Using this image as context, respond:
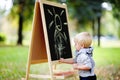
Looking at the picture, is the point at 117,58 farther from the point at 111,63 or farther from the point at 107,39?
the point at 107,39

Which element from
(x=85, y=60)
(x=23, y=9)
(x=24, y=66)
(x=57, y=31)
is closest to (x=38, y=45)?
(x=57, y=31)

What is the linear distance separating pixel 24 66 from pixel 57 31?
193cm

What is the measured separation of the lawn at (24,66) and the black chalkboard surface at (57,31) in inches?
40.6

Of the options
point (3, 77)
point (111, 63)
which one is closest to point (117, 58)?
point (111, 63)

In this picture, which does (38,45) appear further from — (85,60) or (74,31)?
(74,31)

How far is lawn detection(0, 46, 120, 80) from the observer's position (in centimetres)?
495

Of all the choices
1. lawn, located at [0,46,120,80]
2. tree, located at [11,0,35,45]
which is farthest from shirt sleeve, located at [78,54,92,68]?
tree, located at [11,0,35,45]

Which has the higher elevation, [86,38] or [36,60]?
[86,38]

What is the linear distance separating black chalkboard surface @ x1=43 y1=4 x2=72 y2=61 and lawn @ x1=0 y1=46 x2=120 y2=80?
3.38 feet

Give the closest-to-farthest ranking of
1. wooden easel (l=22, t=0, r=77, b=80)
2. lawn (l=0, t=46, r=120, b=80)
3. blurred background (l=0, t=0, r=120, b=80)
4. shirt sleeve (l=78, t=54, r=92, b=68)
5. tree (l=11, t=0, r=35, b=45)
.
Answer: shirt sleeve (l=78, t=54, r=92, b=68)
wooden easel (l=22, t=0, r=77, b=80)
lawn (l=0, t=46, r=120, b=80)
blurred background (l=0, t=0, r=120, b=80)
tree (l=11, t=0, r=35, b=45)

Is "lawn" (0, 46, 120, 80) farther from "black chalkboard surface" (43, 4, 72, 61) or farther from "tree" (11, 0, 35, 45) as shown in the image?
"tree" (11, 0, 35, 45)

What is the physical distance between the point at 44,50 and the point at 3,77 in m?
1.15

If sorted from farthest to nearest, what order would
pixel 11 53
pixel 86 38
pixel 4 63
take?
pixel 11 53, pixel 4 63, pixel 86 38

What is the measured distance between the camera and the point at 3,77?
4.68 meters
